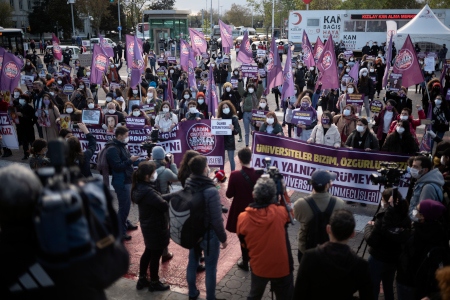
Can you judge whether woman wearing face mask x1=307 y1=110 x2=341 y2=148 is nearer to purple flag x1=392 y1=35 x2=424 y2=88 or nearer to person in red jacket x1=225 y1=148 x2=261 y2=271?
person in red jacket x1=225 y1=148 x2=261 y2=271

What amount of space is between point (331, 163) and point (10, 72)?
34.3 feet

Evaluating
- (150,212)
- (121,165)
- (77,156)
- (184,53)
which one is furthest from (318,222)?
(184,53)

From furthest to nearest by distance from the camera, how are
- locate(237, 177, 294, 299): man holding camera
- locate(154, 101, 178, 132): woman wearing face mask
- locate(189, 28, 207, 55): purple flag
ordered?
locate(189, 28, 207, 55): purple flag, locate(154, 101, 178, 132): woman wearing face mask, locate(237, 177, 294, 299): man holding camera

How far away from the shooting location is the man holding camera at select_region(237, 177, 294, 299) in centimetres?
409

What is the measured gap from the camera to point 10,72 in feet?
44.2

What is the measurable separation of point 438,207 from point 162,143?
6.37 meters

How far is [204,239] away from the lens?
191 inches

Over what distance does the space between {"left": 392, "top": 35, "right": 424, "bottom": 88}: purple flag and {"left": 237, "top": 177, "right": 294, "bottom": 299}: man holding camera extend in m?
9.43

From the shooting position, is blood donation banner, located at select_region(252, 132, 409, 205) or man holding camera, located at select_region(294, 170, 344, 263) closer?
man holding camera, located at select_region(294, 170, 344, 263)

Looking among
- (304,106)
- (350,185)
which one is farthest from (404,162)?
(304,106)

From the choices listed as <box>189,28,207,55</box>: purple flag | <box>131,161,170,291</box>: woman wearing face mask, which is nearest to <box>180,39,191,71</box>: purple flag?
<box>189,28,207,55</box>: purple flag

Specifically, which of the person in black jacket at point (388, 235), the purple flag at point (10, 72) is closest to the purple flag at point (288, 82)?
the purple flag at point (10, 72)

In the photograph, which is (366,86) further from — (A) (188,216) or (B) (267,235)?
(B) (267,235)

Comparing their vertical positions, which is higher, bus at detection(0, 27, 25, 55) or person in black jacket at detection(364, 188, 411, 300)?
bus at detection(0, 27, 25, 55)
